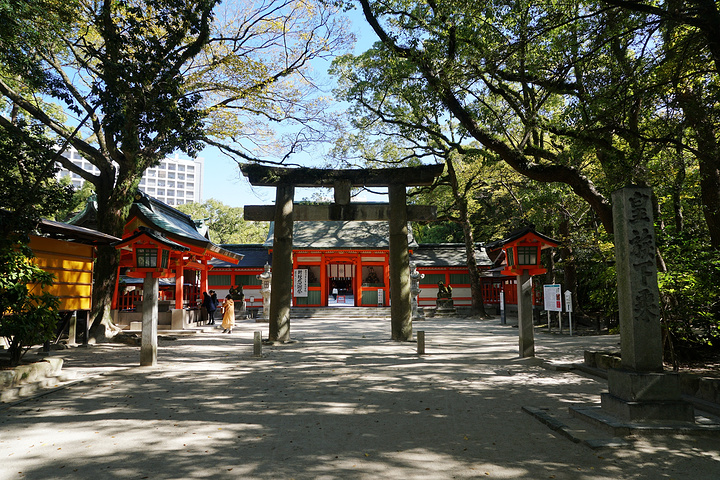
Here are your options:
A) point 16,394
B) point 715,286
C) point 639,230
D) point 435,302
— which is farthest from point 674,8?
point 435,302

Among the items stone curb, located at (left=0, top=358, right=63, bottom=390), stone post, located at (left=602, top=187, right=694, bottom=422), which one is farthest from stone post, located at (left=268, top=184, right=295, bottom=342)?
stone post, located at (left=602, top=187, right=694, bottom=422)

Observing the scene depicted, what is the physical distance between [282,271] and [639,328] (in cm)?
880

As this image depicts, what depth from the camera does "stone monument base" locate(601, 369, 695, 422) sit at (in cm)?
469

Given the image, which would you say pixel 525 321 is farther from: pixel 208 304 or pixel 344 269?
pixel 344 269

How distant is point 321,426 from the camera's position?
4.92 metres

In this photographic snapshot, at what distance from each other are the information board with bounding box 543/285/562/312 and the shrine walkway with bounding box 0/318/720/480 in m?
5.59

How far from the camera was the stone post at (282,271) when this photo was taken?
11953 mm

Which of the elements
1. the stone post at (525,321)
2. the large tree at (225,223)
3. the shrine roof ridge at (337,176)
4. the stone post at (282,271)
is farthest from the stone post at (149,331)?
the large tree at (225,223)

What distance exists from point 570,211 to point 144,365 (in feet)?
56.4

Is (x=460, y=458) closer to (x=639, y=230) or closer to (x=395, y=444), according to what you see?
(x=395, y=444)

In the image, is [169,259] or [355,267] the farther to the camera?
[355,267]

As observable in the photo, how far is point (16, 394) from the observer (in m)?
6.15

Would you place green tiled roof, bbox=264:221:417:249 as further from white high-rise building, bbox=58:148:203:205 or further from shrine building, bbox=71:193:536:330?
white high-rise building, bbox=58:148:203:205

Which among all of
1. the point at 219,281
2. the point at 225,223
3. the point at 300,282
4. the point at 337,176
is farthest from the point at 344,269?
the point at 225,223
